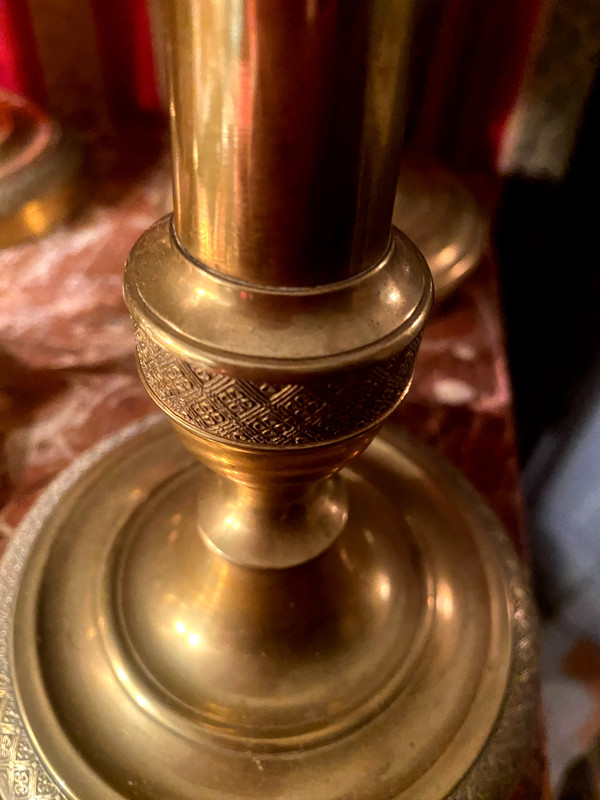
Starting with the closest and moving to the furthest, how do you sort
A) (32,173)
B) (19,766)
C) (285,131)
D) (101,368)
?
(285,131) → (19,766) → (101,368) → (32,173)

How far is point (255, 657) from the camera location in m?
0.50

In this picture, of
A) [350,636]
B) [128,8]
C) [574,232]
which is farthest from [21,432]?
[574,232]

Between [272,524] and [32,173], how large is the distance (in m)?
0.70

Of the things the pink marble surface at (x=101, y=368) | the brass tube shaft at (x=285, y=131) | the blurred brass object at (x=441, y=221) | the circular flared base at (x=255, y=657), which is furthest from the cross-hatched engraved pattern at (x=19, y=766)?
the blurred brass object at (x=441, y=221)

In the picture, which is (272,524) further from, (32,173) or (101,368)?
(32,173)

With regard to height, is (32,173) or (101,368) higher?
(32,173)

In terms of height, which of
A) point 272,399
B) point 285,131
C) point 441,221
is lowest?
point 441,221

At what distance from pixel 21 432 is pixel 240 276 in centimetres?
53

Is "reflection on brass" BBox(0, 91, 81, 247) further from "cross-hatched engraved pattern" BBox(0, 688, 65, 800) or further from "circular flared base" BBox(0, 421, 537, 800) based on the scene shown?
"cross-hatched engraved pattern" BBox(0, 688, 65, 800)

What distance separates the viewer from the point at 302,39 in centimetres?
26

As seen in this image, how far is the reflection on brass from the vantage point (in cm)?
93

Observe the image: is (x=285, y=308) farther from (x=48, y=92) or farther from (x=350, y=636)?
(x=48, y=92)

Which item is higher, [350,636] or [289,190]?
[289,190]

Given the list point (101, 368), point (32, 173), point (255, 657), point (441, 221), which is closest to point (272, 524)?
point (255, 657)
